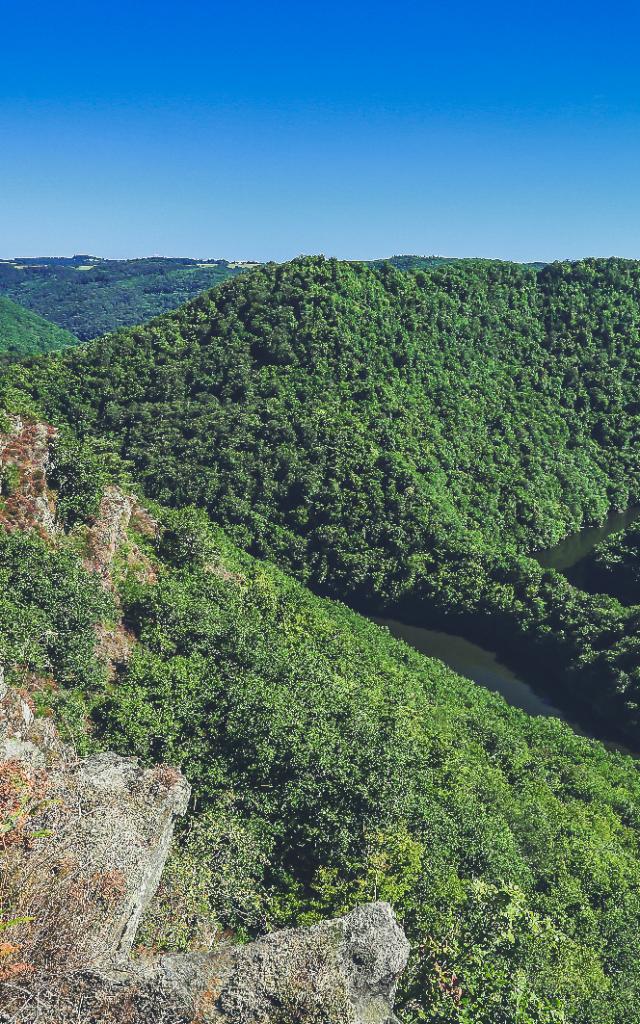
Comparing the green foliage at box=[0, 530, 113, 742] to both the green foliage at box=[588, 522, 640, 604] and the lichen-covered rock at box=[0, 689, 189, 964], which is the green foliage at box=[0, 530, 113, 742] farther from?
the green foliage at box=[588, 522, 640, 604]

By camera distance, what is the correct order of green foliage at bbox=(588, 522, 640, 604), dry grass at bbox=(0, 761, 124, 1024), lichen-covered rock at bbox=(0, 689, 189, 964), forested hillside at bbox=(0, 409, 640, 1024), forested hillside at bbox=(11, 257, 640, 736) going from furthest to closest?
green foliage at bbox=(588, 522, 640, 604), forested hillside at bbox=(11, 257, 640, 736), forested hillside at bbox=(0, 409, 640, 1024), lichen-covered rock at bbox=(0, 689, 189, 964), dry grass at bbox=(0, 761, 124, 1024)

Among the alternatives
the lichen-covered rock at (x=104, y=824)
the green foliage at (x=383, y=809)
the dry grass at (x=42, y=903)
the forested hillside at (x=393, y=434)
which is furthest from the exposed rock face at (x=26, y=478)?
the forested hillside at (x=393, y=434)

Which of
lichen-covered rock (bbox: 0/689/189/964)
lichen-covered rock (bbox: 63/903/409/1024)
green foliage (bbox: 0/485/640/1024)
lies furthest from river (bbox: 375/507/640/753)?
lichen-covered rock (bbox: 0/689/189/964)

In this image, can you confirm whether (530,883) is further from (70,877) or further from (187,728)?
(70,877)

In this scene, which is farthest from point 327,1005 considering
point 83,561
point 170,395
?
point 170,395

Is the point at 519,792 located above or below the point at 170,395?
below

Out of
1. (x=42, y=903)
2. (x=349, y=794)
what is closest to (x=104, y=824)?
(x=42, y=903)
